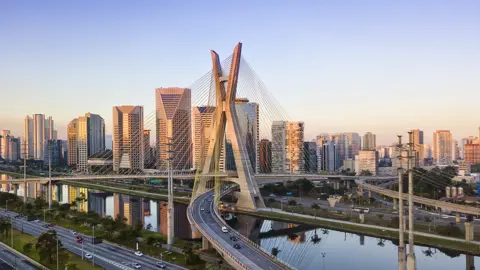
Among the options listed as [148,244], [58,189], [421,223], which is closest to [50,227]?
[148,244]

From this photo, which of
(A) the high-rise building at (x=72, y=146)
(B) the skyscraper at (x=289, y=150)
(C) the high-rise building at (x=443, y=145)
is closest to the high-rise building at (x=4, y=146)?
(A) the high-rise building at (x=72, y=146)

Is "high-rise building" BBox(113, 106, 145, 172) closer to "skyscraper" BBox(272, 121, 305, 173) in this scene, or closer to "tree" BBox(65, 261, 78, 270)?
"skyscraper" BBox(272, 121, 305, 173)

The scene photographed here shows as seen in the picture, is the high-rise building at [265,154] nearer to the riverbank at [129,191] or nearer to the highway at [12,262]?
the riverbank at [129,191]

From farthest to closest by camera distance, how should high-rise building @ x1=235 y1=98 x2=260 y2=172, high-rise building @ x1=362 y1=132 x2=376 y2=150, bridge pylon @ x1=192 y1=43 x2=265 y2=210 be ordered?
high-rise building @ x1=362 y1=132 x2=376 y2=150
high-rise building @ x1=235 y1=98 x2=260 y2=172
bridge pylon @ x1=192 y1=43 x2=265 y2=210

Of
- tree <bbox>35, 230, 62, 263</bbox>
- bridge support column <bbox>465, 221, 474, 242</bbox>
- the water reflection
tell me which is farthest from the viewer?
bridge support column <bbox>465, 221, 474, 242</bbox>

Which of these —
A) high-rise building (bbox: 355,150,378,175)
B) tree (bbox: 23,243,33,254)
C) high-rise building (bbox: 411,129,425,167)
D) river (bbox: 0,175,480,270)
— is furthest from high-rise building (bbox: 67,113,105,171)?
tree (bbox: 23,243,33,254)

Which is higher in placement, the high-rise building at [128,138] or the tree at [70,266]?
the high-rise building at [128,138]

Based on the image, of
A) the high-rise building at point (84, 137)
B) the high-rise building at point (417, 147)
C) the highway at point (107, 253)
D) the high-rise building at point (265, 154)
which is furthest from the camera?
the high-rise building at point (84, 137)
